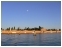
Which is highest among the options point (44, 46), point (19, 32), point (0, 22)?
point (0, 22)

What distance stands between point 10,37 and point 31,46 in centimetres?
185

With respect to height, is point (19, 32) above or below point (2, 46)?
above

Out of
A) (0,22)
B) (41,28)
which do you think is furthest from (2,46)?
(41,28)

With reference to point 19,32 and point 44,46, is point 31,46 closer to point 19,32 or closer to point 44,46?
point 44,46

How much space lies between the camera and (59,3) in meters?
4.12

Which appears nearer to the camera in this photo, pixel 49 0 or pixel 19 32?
pixel 49 0

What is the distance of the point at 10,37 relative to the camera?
5695 mm

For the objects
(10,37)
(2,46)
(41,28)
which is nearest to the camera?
(2,46)

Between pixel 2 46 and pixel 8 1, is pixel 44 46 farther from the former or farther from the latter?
pixel 8 1

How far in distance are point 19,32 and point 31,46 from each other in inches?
49.6

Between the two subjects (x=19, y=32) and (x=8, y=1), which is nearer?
(x=8, y=1)

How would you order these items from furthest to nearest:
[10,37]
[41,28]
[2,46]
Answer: [10,37] → [41,28] → [2,46]

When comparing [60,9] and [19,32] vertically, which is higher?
[60,9]

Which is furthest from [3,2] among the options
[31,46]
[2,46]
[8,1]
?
[31,46]
